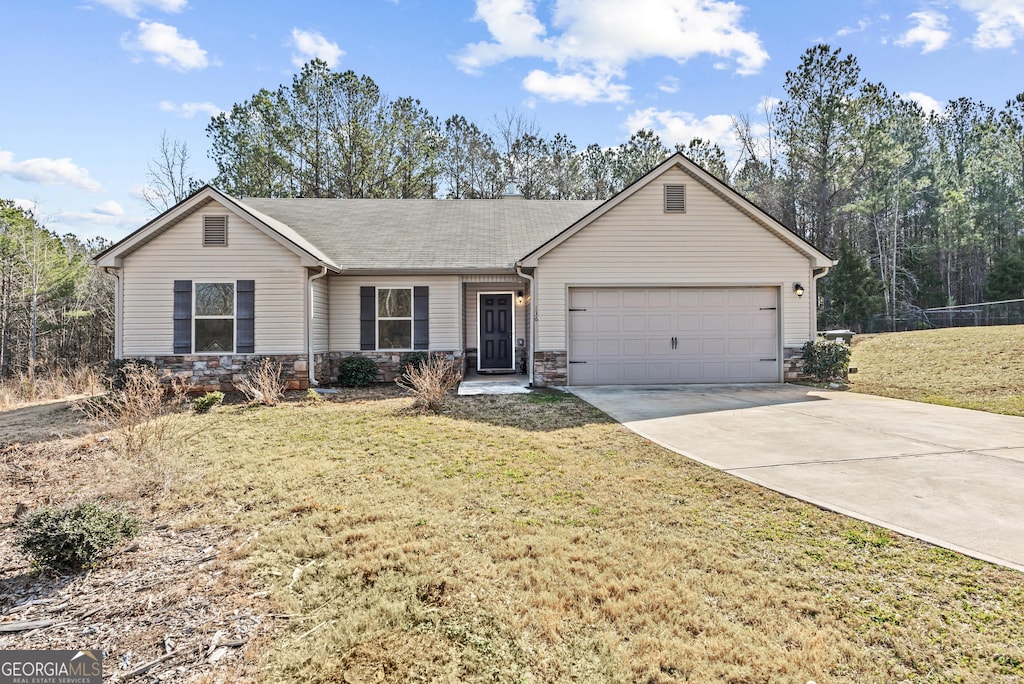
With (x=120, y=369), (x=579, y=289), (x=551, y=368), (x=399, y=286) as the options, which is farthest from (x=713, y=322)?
(x=120, y=369)

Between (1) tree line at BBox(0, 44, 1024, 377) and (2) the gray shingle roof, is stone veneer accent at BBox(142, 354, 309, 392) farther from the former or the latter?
(1) tree line at BBox(0, 44, 1024, 377)

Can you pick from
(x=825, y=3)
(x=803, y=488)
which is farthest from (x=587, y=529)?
(x=825, y=3)

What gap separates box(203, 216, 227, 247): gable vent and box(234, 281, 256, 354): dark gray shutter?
1027mm

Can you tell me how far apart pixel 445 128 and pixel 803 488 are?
27319 millimetres

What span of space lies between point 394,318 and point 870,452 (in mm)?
10294

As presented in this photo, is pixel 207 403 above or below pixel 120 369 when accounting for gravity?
below

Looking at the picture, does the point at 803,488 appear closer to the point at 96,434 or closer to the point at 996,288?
the point at 96,434

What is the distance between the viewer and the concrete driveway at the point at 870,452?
391 centimetres

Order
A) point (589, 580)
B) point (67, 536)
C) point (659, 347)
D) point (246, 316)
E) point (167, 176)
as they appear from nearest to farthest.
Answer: point (589, 580)
point (67, 536)
point (246, 316)
point (659, 347)
point (167, 176)

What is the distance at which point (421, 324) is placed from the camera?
42.3ft

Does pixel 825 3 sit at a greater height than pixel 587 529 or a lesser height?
greater

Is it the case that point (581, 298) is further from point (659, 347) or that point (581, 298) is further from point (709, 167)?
point (709, 167)

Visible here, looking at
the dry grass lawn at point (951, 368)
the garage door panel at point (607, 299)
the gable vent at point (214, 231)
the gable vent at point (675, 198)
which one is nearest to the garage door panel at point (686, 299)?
the garage door panel at point (607, 299)

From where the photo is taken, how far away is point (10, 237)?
54.4 ft
